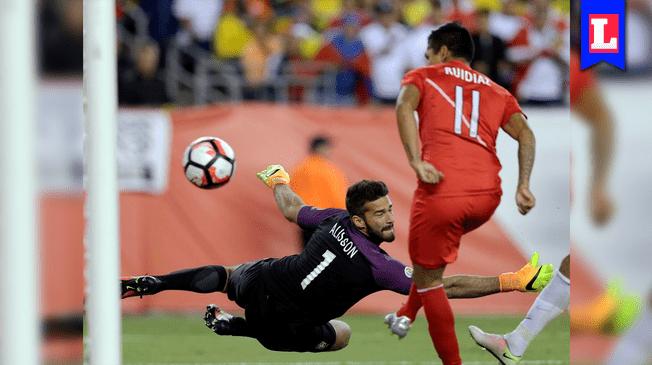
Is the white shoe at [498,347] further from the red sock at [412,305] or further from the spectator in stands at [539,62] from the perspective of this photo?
the spectator in stands at [539,62]

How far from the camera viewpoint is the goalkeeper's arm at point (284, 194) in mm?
4336

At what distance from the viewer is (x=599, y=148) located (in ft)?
10.4

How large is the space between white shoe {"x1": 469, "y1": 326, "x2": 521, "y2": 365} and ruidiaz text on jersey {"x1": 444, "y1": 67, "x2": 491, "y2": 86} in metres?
1.46

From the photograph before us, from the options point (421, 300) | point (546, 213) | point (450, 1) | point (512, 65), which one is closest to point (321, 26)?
point (450, 1)

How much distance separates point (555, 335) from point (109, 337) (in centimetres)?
355

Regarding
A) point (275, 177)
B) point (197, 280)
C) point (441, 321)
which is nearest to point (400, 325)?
point (441, 321)

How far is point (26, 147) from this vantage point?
154 cm

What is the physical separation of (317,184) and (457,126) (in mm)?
1219

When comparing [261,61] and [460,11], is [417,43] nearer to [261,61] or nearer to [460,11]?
[460,11]

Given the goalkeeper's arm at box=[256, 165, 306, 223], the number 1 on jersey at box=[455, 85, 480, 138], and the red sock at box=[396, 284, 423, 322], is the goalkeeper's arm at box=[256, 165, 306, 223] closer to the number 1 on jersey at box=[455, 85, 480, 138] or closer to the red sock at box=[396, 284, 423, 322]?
the red sock at box=[396, 284, 423, 322]

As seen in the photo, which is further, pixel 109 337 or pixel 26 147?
pixel 109 337

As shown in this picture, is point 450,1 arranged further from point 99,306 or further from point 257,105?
point 99,306

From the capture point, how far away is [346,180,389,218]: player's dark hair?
4.11 meters

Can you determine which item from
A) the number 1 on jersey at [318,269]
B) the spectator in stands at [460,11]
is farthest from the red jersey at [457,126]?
the spectator in stands at [460,11]
